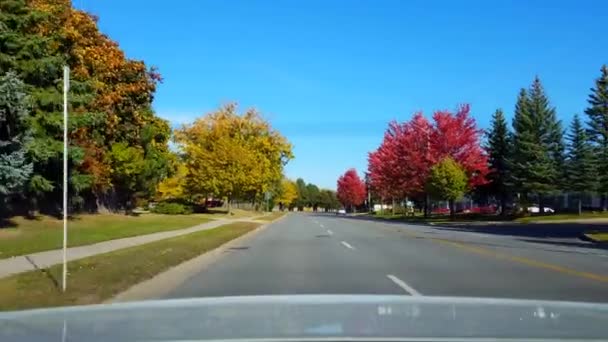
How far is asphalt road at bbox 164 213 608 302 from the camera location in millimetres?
12227

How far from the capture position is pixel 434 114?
230 ft

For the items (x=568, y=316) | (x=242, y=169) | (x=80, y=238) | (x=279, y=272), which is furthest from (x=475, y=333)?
(x=242, y=169)

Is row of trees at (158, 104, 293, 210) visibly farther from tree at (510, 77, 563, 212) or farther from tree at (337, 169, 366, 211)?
tree at (337, 169, 366, 211)

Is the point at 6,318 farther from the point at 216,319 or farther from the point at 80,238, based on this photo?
the point at 80,238

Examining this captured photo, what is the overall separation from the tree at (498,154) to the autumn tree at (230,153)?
72.6 ft

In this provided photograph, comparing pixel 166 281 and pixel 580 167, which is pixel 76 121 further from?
pixel 580 167

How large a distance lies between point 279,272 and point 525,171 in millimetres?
55384

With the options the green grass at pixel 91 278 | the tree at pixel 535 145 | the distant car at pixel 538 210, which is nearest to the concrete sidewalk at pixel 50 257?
the green grass at pixel 91 278

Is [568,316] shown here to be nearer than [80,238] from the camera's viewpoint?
Yes

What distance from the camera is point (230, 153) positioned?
6700cm

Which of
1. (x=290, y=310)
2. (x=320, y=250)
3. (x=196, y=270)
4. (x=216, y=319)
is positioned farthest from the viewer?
(x=320, y=250)

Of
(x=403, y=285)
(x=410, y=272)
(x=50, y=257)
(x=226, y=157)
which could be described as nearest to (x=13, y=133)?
(x=50, y=257)

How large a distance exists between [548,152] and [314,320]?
68344 mm

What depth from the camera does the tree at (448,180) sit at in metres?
65.0
